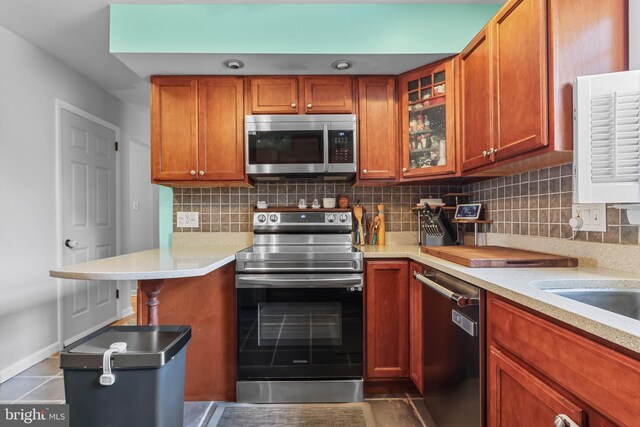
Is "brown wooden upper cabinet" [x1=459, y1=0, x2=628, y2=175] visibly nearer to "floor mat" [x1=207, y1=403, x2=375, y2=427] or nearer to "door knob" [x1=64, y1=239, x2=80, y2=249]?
"floor mat" [x1=207, y1=403, x2=375, y2=427]

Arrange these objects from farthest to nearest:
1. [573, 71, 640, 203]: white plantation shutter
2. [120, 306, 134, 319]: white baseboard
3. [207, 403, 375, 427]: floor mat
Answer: [120, 306, 134, 319]: white baseboard < [207, 403, 375, 427]: floor mat < [573, 71, 640, 203]: white plantation shutter

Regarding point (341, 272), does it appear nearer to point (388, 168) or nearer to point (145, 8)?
point (388, 168)

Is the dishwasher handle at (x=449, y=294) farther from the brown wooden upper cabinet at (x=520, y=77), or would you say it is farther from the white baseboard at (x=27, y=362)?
the white baseboard at (x=27, y=362)

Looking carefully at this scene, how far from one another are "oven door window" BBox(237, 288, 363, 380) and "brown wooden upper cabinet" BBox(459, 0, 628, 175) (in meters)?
1.16

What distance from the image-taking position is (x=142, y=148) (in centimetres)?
407

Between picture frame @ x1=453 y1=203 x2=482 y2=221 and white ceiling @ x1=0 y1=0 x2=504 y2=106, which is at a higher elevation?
white ceiling @ x1=0 y1=0 x2=504 y2=106

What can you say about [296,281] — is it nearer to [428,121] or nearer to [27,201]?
[428,121]

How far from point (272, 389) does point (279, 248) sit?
90 cm

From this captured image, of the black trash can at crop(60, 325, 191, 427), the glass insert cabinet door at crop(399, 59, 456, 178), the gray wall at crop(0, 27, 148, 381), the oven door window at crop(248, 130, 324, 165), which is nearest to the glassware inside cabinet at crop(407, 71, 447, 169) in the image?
the glass insert cabinet door at crop(399, 59, 456, 178)

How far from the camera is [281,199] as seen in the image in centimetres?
256

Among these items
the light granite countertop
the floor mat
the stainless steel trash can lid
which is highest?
the light granite countertop

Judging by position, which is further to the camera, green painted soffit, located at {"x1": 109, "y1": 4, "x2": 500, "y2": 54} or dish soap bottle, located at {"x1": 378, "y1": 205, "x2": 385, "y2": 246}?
dish soap bottle, located at {"x1": 378, "y1": 205, "x2": 385, "y2": 246}

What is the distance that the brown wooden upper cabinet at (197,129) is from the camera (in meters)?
2.21

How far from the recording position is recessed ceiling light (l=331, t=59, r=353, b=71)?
2.06m
